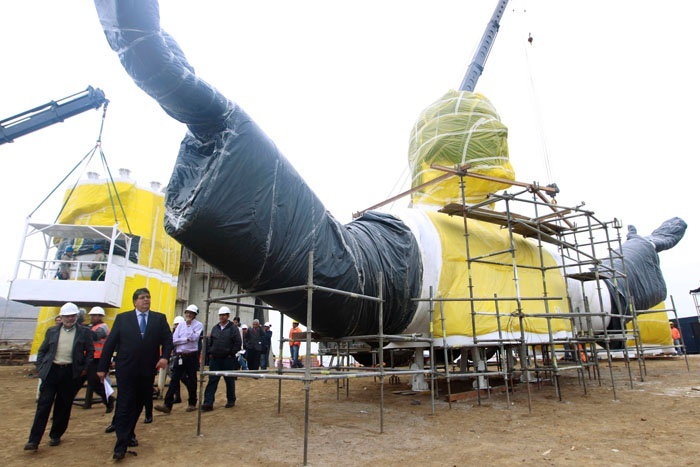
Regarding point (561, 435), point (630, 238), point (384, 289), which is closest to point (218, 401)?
point (384, 289)

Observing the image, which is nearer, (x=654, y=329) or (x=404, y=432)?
(x=404, y=432)

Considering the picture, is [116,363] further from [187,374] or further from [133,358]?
[187,374]

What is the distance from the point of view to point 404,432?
5.45 metres

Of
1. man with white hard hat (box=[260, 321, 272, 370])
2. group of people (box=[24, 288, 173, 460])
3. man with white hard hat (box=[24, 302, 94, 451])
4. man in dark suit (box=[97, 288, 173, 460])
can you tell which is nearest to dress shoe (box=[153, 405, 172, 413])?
group of people (box=[24, 288, 173, 460])

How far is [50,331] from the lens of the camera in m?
5.12

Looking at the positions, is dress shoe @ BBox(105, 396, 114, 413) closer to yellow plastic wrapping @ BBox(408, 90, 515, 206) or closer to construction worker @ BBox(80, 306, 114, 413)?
construction worker @ BBox(80, 306, 114, 413)

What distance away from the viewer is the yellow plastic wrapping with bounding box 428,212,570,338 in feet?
24.6

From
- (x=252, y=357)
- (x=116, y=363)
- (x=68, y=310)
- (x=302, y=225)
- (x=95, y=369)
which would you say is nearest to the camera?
(x=116, y=363)

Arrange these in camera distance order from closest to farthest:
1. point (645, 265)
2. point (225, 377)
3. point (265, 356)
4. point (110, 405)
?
point (110, 405) < point (225, 377) < point (645, 265) < point (265, 356)

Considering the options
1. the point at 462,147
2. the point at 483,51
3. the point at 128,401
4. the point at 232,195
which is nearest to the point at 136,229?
the point at 462,147

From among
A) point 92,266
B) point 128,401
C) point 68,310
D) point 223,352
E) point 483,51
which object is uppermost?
point 483,51

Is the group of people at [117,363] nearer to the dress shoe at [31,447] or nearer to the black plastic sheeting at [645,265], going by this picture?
the dress shoe at [31,447]

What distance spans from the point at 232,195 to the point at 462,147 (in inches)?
245

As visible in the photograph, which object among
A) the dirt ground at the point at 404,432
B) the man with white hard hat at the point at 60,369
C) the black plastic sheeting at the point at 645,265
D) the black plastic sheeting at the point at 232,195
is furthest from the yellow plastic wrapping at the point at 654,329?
the man with white hard hat at the point at 60,369
